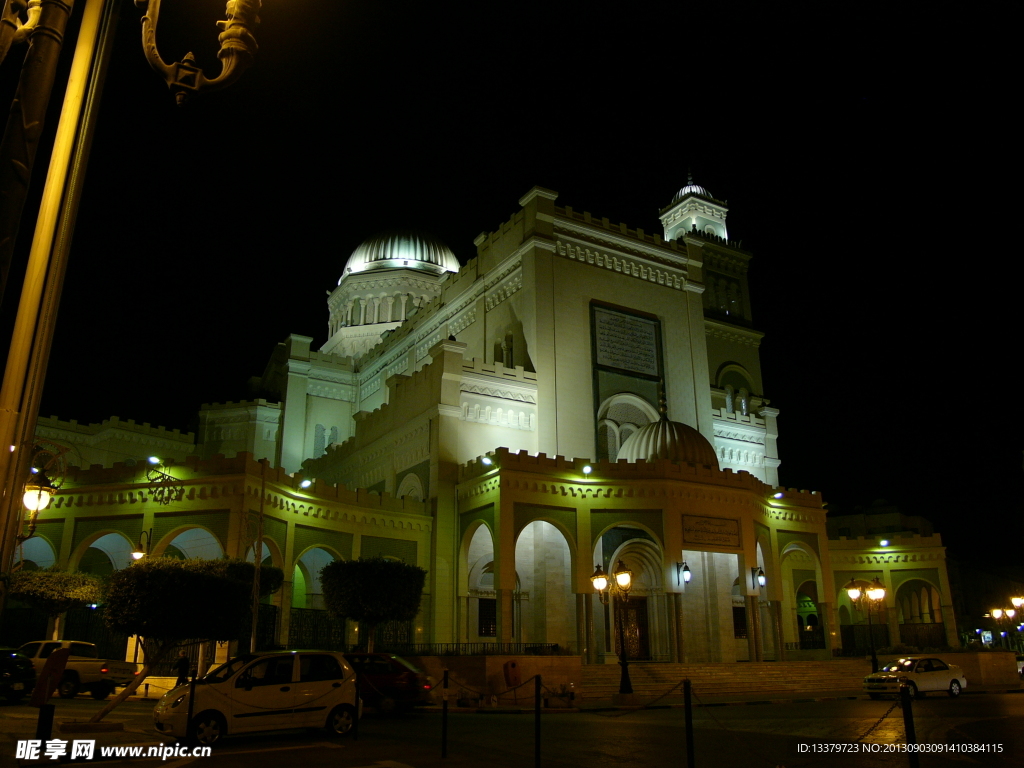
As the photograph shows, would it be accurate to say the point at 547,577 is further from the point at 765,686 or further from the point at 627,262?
the point at 627,262

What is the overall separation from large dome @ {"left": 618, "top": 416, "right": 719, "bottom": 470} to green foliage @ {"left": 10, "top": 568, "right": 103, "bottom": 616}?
59.6 feet

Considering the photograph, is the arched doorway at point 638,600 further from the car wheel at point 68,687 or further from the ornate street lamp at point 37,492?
the ornate street lamp at point 37,492

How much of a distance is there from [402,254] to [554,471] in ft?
94.4

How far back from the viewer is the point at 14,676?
18109mm

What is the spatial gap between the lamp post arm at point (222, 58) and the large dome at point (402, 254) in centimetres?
4578

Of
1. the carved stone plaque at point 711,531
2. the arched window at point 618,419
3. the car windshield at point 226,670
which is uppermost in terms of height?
the arched window at point 618,419

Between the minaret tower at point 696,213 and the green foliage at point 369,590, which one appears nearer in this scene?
the green foliage at point 369,590

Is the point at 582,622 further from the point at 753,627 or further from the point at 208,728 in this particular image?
the point at 208,728

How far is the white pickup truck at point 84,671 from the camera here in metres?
19.7

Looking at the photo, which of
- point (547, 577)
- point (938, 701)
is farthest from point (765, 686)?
point (547, 577)

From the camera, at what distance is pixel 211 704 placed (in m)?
12.8

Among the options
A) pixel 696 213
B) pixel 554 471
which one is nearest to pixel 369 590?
pixel 554 471

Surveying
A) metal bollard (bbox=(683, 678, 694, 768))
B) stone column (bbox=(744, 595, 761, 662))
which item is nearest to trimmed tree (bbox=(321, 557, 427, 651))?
stone column (bbox=(744, 595, 761, 662))

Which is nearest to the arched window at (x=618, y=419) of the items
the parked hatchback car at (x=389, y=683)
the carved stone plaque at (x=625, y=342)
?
the carved stone plaque at (x=625, y=342)
